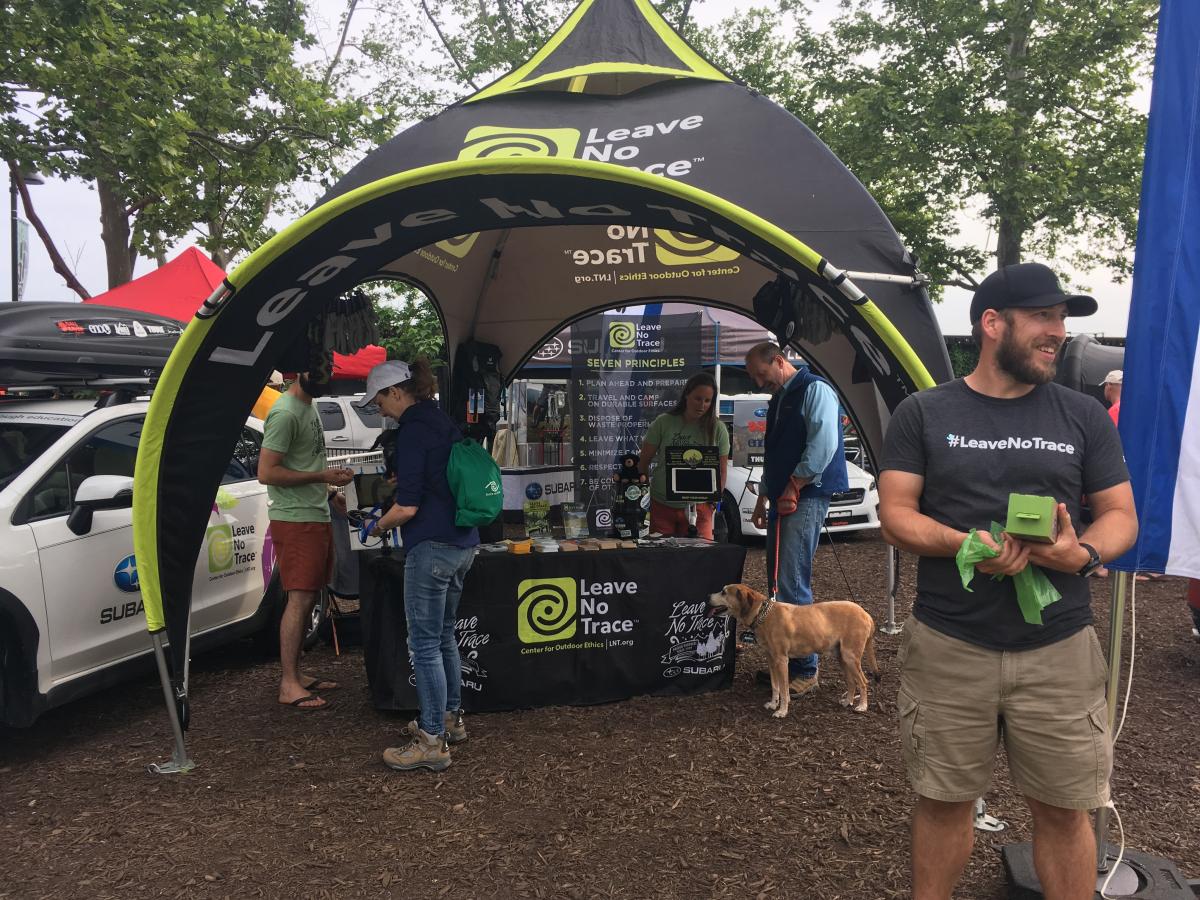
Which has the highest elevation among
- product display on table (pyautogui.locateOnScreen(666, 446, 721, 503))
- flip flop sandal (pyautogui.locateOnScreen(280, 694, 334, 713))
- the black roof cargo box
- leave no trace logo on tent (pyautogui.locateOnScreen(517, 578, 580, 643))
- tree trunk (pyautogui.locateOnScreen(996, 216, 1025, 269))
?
tree trunk (pyautogui.locateOnScreen(996, 216, 1025, 269))

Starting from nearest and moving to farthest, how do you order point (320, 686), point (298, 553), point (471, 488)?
point (471, 488) < point (298, 553) < point (320, 686)

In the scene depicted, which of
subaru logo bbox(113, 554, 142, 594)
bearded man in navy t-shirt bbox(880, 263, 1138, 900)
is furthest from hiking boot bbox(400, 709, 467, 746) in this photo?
bearded man in navy t-shirt bbox(880, 263, 1138, 900)

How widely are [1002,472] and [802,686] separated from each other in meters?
3.28

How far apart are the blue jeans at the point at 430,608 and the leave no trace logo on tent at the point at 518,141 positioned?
6.89 feet

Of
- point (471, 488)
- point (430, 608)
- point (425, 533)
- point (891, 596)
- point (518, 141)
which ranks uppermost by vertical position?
point (518, 141)

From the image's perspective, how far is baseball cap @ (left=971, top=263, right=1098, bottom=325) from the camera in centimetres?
240

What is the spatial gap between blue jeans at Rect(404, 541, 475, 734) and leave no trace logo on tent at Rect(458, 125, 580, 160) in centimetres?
210

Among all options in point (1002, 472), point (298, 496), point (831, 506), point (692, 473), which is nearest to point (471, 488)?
point (298, 496)

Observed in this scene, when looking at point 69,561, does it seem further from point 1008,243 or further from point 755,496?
point 1008,243

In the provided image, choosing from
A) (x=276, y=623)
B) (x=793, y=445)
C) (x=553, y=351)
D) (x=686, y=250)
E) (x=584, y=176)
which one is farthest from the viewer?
(x=553, y=351)

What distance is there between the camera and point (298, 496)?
5074 mm

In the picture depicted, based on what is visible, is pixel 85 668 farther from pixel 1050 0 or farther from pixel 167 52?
pixel 1050 0

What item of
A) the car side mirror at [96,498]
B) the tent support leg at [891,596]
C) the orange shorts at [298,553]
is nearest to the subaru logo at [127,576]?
the car side mirror at [96,498]

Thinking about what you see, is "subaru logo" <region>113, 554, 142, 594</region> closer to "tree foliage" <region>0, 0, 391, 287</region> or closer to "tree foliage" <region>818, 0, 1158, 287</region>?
"tree foliage" <region>0, 0, 391, 287</region>
